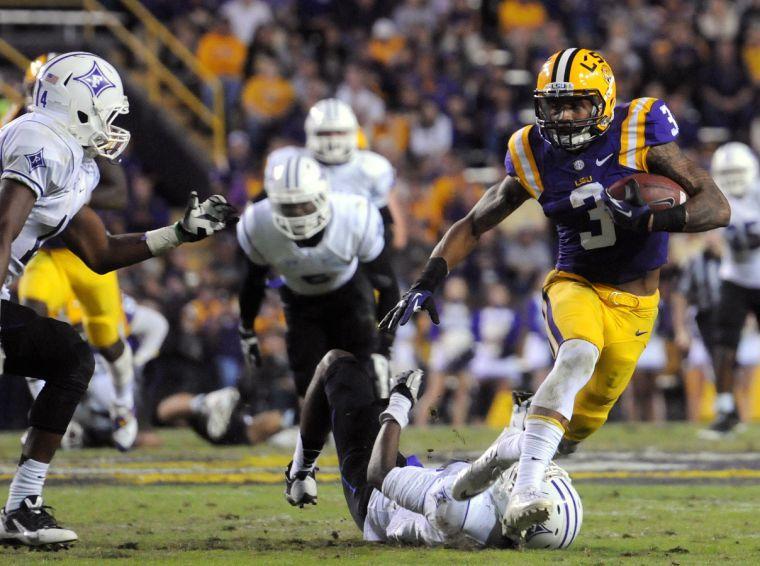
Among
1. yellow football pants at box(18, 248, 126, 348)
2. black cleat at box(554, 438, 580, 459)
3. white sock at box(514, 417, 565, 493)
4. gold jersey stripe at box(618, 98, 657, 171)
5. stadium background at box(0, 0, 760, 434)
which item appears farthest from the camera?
stadium background at box(0, 0, 760, 434)

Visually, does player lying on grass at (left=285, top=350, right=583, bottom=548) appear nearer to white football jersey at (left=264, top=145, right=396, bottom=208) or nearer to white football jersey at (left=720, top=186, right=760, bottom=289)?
white football jersey at (left=264, top=145, right=396, bottom=208)

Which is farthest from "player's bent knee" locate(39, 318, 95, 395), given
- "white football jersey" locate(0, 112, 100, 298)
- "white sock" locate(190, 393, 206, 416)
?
"white sock" locate(190, 393, 206, 416)

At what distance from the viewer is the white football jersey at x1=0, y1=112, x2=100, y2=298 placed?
4773 mm

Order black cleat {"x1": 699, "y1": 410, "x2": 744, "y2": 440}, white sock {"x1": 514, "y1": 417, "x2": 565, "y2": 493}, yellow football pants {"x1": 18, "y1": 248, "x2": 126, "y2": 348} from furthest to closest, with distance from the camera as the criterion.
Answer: black cleat {"x1": 699, "y1": 410, "x2": 744, "y2": 440}
yellow football pants {"x1": 18, "y1": 248, "x2": 126, "y2": 348}
white sock {"x1": 514, "y1": 417, "x2": 565, "y2": 493}

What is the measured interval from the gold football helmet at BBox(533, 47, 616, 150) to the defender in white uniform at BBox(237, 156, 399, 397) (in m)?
1.62

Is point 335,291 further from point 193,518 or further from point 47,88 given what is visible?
point 47,88

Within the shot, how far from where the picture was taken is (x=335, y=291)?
707 cm

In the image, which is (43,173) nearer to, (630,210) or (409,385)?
(409,385)

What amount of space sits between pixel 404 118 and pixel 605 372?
8.52 meters

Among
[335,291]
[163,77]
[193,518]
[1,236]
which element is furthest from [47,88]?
[163,77]

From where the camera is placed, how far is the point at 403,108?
1388 centimetres

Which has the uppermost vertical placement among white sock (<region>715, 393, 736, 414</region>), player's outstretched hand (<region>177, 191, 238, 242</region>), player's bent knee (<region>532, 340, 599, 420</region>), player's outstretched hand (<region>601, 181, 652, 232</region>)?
player's outstretched hand (<region>601, 181, 652, 232</region>)

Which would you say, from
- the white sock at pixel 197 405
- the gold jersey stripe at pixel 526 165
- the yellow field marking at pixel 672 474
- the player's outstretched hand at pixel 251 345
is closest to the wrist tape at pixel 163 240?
the gold jersey stripe at pixel 526 165

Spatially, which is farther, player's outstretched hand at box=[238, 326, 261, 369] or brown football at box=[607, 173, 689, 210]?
player's outstretched hand at box=[238, 326, 261, 369]
